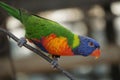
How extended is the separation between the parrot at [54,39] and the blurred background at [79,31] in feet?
3.21

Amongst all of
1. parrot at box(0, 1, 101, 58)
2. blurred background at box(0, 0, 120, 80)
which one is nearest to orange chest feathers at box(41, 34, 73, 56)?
parrot at box(0, 1, 101, 58)

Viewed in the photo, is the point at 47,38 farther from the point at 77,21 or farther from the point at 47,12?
the point at 77,21

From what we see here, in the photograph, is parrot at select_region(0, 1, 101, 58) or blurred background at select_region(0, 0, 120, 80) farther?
blurred background at select_region(0, 0, 120, 80)

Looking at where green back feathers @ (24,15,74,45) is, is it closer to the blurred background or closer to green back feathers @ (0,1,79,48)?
green back feathers @ (0,1,79,48)

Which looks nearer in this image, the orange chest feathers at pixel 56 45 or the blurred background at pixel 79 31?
the orange chest feathers at pixel 56 45

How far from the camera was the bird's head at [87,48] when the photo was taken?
1.23 meters

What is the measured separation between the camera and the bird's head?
1226 mm

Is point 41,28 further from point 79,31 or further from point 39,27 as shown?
point 79,31

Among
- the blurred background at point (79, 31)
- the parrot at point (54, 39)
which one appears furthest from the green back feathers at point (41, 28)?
the blurred background at point (79, 31)

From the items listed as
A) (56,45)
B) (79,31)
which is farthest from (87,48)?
(79,31)

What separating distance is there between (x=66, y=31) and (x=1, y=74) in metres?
1.31

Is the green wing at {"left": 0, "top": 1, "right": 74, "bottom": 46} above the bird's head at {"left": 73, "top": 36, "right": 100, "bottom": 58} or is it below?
above

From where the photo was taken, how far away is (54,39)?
1.24 m

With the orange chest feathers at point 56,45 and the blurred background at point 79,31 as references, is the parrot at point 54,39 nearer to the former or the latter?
the orange chest feathers at point 56,45
